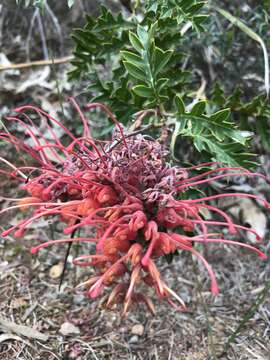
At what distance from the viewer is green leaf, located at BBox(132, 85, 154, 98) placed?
102 centimetres

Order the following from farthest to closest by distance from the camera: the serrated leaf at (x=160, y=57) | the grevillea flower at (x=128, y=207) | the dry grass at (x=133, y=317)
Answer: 1. the dry grass at (x=133, y=317)
2. the serrated leaf at (x=160, y=57)
3. the grevillea flower at (x=128, y=207)

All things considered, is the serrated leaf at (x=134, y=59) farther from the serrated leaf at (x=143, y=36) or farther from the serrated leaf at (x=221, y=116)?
the serrated leaf at (x=221, y=116)

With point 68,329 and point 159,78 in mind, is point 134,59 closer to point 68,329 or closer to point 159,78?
point 159,78

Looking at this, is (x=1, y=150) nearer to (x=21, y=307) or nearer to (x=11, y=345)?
(x=21, y=307)

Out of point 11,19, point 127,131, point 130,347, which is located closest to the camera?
point 127,131

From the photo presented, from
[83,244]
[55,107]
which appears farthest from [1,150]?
[83,244]

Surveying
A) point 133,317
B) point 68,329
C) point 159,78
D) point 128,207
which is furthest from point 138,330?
point 159,78

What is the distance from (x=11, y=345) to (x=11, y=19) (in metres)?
1.33

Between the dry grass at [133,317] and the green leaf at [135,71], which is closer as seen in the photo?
the green leaf at [135,71]

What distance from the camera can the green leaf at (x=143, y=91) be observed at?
1.02 m

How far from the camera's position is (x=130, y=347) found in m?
1.17

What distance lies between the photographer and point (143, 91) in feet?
3.40

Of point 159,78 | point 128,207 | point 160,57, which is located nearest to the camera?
point 128,207

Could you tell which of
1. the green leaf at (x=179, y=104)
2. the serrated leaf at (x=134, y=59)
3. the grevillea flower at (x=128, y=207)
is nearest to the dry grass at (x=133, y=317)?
the grevillea flower at (x=128, y=207)
